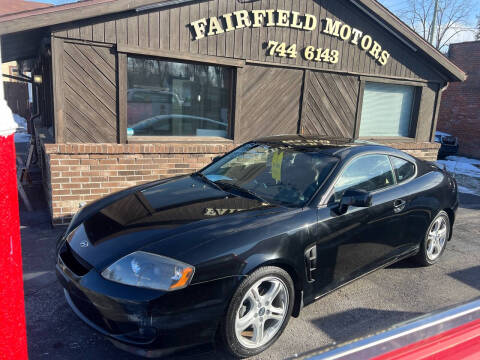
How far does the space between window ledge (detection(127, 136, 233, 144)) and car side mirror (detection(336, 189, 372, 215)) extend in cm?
384

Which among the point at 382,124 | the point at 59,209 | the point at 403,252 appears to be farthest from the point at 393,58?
the point at 59,209

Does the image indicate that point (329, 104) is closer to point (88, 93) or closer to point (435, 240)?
point (435, 240)

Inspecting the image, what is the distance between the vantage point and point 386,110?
875 centimetres

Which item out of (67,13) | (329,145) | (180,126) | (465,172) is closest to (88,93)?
(67,13)

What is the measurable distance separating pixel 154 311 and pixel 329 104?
635cm

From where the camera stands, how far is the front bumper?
230 cm

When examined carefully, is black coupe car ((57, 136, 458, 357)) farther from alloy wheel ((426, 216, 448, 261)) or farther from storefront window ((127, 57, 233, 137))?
storefront window ((127, 57, 233, 137))

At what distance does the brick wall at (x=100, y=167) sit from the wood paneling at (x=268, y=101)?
1100 millimetres

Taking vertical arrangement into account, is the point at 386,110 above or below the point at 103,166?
above

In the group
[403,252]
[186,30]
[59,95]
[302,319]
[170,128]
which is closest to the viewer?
[302,319]

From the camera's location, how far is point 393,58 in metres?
8.25

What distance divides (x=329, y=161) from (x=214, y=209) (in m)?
1.23

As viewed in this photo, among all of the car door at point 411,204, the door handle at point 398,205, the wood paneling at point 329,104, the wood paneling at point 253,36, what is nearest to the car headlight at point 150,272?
the door handle at point 398,205

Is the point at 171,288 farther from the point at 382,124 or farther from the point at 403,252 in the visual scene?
the point at 382,124
